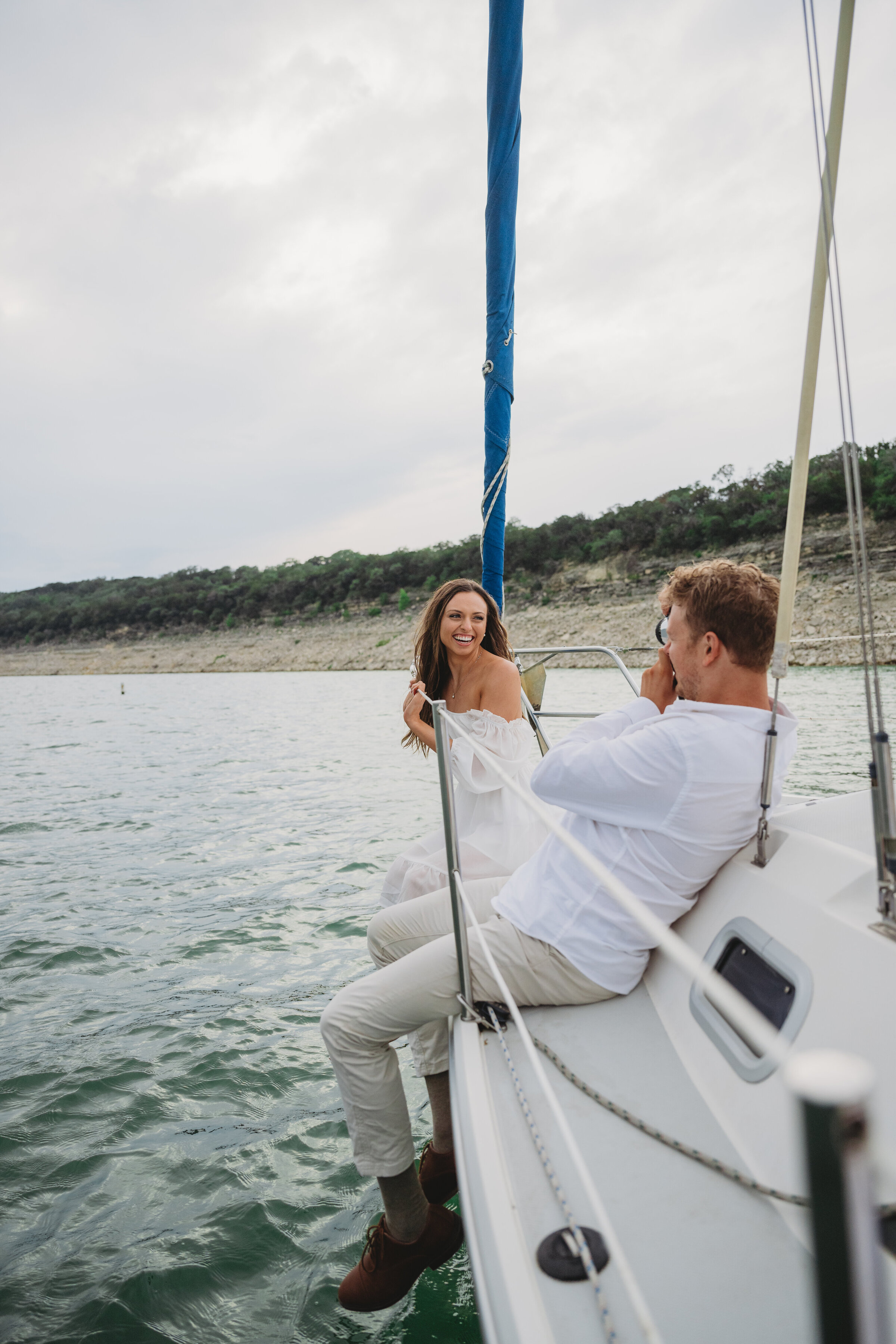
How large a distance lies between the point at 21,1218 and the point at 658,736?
2.50m

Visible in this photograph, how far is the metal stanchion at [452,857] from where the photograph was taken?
1.70m

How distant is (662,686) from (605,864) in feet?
1.63

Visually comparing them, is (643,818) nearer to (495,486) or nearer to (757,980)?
(757,980)

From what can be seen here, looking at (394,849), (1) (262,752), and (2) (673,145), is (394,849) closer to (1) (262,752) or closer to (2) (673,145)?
(2) (673,145)

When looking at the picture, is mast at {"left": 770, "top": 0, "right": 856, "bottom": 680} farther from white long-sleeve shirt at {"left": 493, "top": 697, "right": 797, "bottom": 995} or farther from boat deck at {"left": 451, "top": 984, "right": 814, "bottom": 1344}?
boat deck at {"left": 451, "top": 984, "right": 814, "bottom": 1344}

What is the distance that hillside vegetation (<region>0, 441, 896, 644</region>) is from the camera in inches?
1227

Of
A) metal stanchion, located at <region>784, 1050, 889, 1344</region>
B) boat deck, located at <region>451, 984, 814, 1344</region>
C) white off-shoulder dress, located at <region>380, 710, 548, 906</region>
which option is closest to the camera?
metal stanchion, located at <region>784, 1050, 889, 1344</region>

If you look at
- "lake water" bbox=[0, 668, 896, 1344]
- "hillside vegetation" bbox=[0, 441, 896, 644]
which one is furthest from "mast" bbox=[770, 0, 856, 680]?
"hillside vegetation" bbox=[0, 441, 896, 644]

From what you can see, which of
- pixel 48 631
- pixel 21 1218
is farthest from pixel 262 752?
pixel 48 631

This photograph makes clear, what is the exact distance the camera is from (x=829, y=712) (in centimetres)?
1206

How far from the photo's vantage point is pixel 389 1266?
1847 mm

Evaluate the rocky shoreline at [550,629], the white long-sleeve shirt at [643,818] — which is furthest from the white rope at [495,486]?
the white long-sleeve shirt at [643,818]

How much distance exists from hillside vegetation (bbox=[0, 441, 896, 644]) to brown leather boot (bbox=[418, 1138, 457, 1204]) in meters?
15.0

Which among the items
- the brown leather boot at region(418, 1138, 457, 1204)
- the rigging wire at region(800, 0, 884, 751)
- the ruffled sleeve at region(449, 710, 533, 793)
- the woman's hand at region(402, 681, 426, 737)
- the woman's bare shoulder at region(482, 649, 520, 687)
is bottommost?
the brown leather boot at region(418, 1138, 457, 1204)
